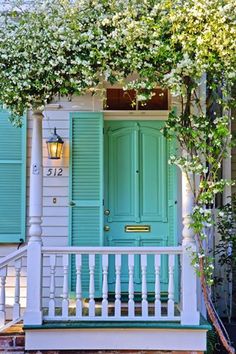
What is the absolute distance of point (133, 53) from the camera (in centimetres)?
367

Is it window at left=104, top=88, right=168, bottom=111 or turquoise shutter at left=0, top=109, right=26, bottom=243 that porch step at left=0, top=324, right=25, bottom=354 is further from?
A: window at left=104, top=88, right=168, bottom=111

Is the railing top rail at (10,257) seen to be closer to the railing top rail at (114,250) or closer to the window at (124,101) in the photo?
the railing top rail at (114,250)

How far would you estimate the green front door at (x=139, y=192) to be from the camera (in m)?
5.16

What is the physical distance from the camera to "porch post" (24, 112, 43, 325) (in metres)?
3.94

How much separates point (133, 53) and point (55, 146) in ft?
5.71

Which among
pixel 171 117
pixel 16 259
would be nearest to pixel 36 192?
pixel 16 259

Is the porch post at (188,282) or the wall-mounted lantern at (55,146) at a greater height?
the wall-mounted lantern at (55,146)

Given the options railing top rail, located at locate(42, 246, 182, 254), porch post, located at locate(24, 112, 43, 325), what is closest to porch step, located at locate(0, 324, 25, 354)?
porch post, located at locate(24, 112, 43, 325)

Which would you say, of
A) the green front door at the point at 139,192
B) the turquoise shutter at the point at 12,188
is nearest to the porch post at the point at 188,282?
the green front door at the point at 139,192

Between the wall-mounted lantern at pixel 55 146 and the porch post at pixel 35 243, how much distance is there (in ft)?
2.95

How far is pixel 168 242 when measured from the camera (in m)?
5.13

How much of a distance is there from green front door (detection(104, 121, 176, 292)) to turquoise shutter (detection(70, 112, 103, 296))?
0.59 ft

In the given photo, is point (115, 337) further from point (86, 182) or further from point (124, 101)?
point (124, 101)

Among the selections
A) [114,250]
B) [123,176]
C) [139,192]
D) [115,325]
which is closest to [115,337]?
[115,325]
